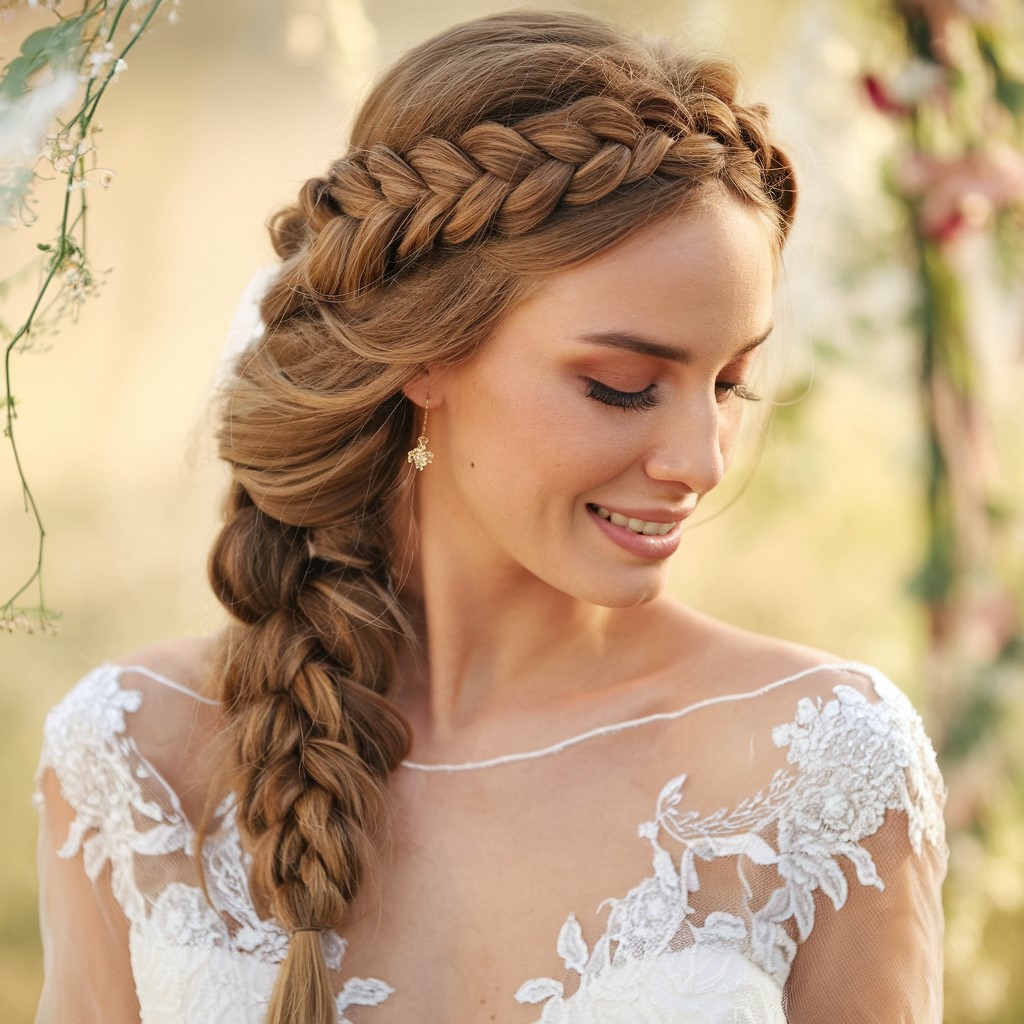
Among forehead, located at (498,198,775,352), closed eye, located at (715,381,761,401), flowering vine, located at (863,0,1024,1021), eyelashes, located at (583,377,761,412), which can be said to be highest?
forehead, located at (498,198,775,352)

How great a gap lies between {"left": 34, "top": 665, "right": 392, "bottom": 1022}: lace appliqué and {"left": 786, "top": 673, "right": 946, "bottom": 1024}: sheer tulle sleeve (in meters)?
0.59

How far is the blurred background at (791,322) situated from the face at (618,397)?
1261 mm

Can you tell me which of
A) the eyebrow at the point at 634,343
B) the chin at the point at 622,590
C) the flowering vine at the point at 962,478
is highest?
the eyebrow at the point at 634,343

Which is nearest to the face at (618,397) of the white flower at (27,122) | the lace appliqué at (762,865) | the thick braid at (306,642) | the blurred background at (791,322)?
the thick braid at (306,642)

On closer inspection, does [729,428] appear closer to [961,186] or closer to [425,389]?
[425,389]

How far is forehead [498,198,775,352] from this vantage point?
161 cm

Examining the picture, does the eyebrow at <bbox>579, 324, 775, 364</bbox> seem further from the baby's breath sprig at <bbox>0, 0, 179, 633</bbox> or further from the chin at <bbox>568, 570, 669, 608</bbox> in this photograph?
the baby's breath sprig at <bbox>0, 0, 179, 633</bbox>

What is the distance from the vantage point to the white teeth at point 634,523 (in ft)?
5.57

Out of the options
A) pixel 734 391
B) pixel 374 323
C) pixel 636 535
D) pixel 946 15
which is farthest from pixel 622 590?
pixel 946 15

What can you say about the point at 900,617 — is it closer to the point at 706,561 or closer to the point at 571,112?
the point at 706,561

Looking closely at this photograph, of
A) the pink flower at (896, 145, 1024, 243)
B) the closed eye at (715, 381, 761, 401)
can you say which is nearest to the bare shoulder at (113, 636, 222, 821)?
the closed eye at (715, 381, 761, 401)

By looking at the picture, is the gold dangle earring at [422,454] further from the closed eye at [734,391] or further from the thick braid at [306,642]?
the closed eye at [734,391]

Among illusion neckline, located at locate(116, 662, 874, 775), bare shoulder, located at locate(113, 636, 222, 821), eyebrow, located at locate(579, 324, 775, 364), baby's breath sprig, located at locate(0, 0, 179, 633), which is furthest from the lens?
bare shoulder, located at locate(113, 636, 222, 821)

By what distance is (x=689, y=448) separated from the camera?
1.64 metres
